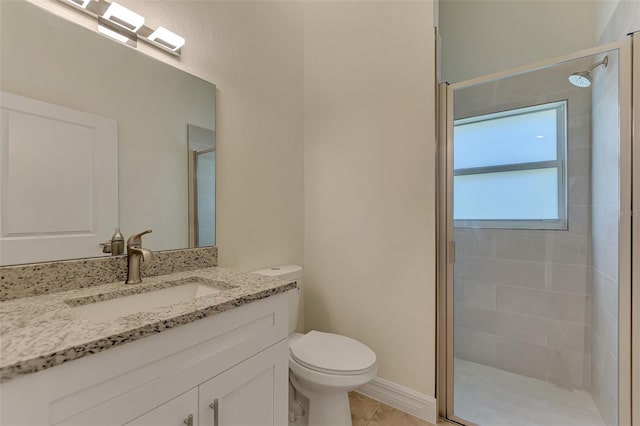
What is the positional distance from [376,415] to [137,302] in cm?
141

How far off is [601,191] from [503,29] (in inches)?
55.9

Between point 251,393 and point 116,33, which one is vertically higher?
point 116,33

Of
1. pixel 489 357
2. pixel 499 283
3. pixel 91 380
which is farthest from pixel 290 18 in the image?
pixel 489 357

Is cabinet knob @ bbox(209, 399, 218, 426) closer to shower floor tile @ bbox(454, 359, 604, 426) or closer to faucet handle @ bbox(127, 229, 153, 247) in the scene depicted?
faucet handle @ bbox(127, 229, 153, 247)

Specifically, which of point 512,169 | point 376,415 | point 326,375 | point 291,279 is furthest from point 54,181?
point 512,169

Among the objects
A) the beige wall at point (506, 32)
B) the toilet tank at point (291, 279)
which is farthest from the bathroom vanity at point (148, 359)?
the beige wall at point (506, 32)

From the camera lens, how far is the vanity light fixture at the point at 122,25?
1101 millimetres

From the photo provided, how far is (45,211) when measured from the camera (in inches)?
39.2

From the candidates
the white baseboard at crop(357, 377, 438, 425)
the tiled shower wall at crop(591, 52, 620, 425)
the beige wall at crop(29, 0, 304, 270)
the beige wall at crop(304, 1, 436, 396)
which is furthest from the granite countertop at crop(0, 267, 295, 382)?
the tiled shower wall at crop(591, 52, 620, 425)

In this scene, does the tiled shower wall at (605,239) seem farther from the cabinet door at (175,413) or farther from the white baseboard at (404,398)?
the cabinet door at (175,413)

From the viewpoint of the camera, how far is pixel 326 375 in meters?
1.30

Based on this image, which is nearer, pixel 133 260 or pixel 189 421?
pixel 189 421

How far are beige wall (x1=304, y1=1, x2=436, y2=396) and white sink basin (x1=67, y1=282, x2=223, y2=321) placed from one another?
0.98m

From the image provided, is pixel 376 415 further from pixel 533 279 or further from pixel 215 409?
pixel 533 279
